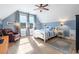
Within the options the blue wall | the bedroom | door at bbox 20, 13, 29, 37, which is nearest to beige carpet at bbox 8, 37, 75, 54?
the bedroom

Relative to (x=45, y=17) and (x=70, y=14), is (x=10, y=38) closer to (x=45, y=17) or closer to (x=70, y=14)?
(x=45, y=17)

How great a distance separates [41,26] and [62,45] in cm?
50

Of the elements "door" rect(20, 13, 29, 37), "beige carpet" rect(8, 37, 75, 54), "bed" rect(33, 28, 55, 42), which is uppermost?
"door" rect(20, 13, 29, 37)

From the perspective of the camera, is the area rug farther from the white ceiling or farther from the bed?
the white ceiling

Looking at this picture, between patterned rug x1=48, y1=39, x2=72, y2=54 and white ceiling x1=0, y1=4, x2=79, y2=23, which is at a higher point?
white ceiling x1=0, y1=4, x2=79, y2=23

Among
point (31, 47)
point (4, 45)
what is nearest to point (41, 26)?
point (31, 47)

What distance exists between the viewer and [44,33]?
2400 mm

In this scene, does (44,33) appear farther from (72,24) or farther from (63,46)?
(72,24)

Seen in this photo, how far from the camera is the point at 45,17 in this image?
7.81 feet

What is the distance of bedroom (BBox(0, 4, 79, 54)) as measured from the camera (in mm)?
2332

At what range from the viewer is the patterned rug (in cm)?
235

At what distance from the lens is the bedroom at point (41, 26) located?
7.65ft
